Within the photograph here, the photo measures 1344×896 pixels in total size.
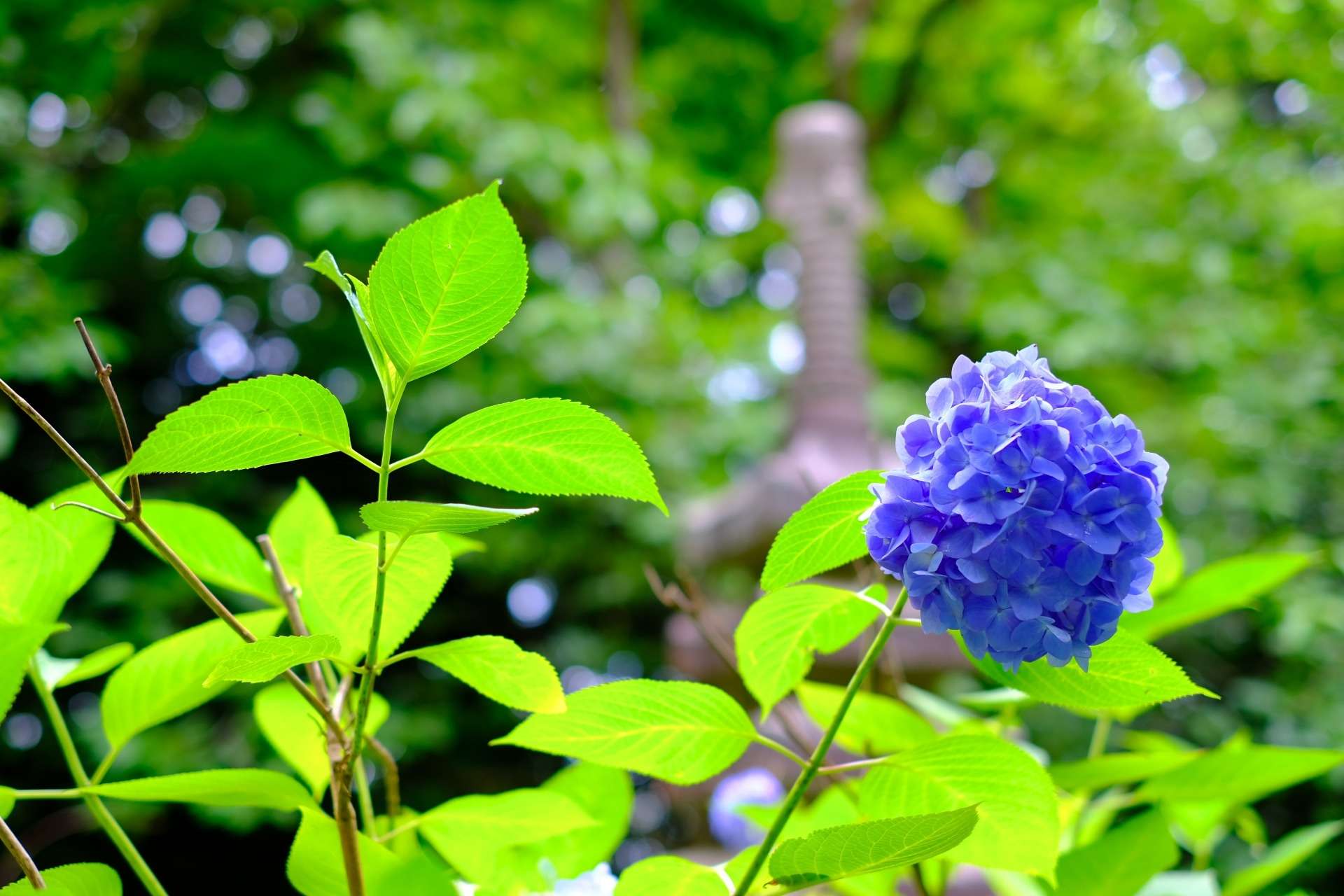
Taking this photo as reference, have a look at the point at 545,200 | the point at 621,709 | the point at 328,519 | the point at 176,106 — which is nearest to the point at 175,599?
the point at 545,200

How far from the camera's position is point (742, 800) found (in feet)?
3.52

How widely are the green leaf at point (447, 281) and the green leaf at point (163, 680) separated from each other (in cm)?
15

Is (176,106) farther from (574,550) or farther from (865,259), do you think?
(865,259)

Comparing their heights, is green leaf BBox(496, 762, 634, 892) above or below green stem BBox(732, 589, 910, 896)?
below

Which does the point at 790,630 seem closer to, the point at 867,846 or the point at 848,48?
the point at 867,846

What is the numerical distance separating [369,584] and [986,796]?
203 mm

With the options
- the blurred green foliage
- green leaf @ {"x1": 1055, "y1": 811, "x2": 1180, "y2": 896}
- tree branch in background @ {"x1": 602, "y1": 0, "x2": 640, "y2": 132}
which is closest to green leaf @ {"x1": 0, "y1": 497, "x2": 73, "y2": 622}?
green leaf @ {"x1": 1055, "y1": 811, "x2": 1180, "y2": 896}

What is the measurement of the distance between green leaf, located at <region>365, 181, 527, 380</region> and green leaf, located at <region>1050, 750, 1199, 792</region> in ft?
1.00

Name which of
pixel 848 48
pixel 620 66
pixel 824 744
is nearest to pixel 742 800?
pixel 824 744

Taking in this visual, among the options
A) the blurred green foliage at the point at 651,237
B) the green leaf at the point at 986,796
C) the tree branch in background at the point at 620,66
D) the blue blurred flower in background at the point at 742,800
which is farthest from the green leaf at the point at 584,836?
the tree branch in background at the point at 620,66

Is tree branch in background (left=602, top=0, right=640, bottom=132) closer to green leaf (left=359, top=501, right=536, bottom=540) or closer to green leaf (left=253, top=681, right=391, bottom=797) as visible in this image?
green leaf (left=253, top=681, right=391, bottom=797)

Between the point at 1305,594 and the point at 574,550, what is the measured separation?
1.97 metres

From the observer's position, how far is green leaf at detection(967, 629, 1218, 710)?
30 cm

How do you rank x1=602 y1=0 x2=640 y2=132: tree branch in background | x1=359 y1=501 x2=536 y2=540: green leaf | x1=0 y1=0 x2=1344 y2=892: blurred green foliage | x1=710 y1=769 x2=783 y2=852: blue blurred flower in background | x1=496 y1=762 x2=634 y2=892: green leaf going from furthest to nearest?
1. x1=602 y1=0 x2=640 y2=132: tree branch in background
2. x1=0 y1=0 x2=1344 y2=892: blurred green foliage
3. x1=710 y1=769 x2=783 y2=852: blue blurred flower in background
4. x1=496 y1=762 x2=634 y2=892: green leaf
5. x1=359 y1=501 x2=536 y2=540: green leaf
